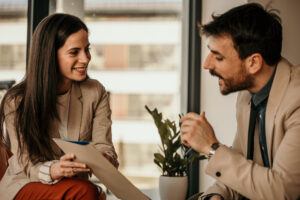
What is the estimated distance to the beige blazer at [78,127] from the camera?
5.51 ft

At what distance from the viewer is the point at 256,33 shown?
5.19ft

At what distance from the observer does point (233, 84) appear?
167 cm

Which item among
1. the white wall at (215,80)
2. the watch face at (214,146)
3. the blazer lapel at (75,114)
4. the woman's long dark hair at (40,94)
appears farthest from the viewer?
the white wall at (215,80)

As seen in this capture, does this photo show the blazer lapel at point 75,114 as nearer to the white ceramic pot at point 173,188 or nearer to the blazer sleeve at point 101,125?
the blazer sleeve at point 101,125

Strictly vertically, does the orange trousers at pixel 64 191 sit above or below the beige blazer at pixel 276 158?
below

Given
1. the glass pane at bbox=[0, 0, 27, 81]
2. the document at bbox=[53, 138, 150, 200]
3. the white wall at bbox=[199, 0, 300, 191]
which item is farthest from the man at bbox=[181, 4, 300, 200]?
the glass pane at bbox=[0, 0, 27, 81]

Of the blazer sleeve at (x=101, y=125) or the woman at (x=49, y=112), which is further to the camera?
the blazer sleeve at (x=101, y=125)

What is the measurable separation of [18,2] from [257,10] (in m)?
2.10

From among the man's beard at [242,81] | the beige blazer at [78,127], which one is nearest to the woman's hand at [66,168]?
the beige blazer at [78,127]

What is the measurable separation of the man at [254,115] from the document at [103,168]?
0.31 metres

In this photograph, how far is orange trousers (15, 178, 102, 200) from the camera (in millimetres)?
1511

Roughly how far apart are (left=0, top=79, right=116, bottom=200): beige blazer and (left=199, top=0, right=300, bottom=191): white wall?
132 cm

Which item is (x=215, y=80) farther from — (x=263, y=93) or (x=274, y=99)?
(x=274, y=99)

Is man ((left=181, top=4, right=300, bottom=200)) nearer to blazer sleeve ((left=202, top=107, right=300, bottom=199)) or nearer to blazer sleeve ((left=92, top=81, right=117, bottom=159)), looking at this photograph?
blazer sleeve ((left=202, top=107, right=300, bottom=199))
